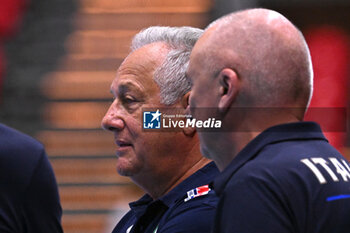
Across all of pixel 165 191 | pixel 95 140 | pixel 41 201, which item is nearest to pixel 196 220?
pixel 165 191

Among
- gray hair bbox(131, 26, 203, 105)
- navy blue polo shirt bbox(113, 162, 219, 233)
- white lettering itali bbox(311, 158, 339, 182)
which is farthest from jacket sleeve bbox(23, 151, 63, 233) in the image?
white lettering itali bbox(311, 158, 339, 182)

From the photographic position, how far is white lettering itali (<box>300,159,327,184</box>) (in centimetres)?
131

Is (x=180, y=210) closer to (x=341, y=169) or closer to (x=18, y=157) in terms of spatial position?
(x=341, y=169)

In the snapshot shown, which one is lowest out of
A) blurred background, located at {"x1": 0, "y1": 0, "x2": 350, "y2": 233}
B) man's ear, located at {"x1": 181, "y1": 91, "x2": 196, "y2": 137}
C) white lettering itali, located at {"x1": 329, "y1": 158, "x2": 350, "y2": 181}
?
blurred background, located at {"x1": 0, "y1": 0, "x2": 350, "y2": 233}

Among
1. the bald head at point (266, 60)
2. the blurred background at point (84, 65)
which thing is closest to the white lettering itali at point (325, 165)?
the bald head at point (266, 60)

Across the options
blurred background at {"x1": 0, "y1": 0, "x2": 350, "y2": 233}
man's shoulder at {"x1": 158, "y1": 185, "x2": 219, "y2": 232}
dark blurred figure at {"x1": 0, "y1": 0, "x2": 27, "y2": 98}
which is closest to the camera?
man's shoulder at {"x1": 158, "y1": 185, "x2": 219, "y2": 232}

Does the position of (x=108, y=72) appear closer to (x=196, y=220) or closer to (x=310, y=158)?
(x=196, y=220)

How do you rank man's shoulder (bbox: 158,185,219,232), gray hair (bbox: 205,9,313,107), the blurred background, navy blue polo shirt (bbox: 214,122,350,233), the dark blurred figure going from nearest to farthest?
1. navy blue polo shirt (bbox: 214,122,350,233)
2. gray hair (bbox: 205,9,313,107)
3. man's shoulder (bbox: 158,185,219,232)
4. the blurred background
5. the dark blurred figure

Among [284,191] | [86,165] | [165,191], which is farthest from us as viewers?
[86,165]

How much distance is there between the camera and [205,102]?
4.90 feet

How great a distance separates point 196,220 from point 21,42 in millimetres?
4058

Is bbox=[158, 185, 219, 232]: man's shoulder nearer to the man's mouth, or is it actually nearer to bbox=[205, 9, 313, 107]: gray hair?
the man's mouth

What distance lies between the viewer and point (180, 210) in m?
1.81

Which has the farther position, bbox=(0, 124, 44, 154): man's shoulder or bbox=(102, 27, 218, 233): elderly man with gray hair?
bbox=(0, 124, 44, 154): man's shoulder
